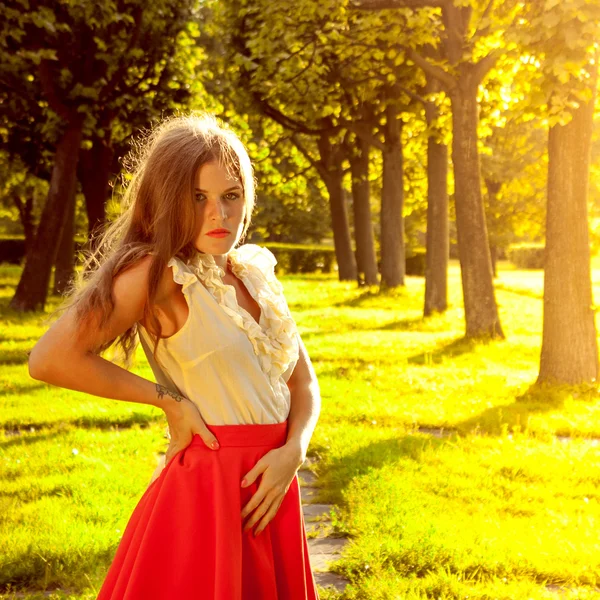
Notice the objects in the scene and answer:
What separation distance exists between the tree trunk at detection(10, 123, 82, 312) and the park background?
0.05m

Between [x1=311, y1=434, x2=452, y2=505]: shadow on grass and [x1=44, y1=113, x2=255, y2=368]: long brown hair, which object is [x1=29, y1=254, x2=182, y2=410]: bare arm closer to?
[x1=44, y1=113, x2=255, y2=368]: long brown hair

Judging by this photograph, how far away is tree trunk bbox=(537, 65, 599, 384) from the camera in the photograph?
33.6 ft

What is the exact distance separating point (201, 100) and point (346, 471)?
15921 millimetres

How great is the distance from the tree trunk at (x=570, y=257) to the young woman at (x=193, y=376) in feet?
26.8

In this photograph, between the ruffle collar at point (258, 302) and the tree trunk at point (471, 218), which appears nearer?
the ruffle collar at point (258, 302)

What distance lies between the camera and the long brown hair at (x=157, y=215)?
96.4 inches

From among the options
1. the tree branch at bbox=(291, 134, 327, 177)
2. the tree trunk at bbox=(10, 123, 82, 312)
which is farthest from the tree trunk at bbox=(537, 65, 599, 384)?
the tree branch at bbox=(291, 134, 327, 177)

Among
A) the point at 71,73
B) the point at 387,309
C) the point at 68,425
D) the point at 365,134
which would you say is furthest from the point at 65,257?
the point at 68,425

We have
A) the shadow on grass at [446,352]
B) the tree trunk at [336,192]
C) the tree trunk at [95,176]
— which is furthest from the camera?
the tree trunk at [336,192]

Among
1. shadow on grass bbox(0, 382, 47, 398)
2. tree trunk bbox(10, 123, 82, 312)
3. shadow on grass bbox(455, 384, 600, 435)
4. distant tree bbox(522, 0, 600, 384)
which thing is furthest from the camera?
tree trunk bbox(10, 123, 82, 312)

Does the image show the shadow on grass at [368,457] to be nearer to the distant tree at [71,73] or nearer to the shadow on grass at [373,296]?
the distant tree at [71,73]

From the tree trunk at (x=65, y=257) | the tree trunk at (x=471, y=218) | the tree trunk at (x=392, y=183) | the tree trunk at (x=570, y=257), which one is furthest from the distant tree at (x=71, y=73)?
the tree trunk at (x=570, y=257)

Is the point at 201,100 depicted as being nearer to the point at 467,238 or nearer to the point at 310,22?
the point at 310,22

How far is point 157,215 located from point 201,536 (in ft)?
2.87
